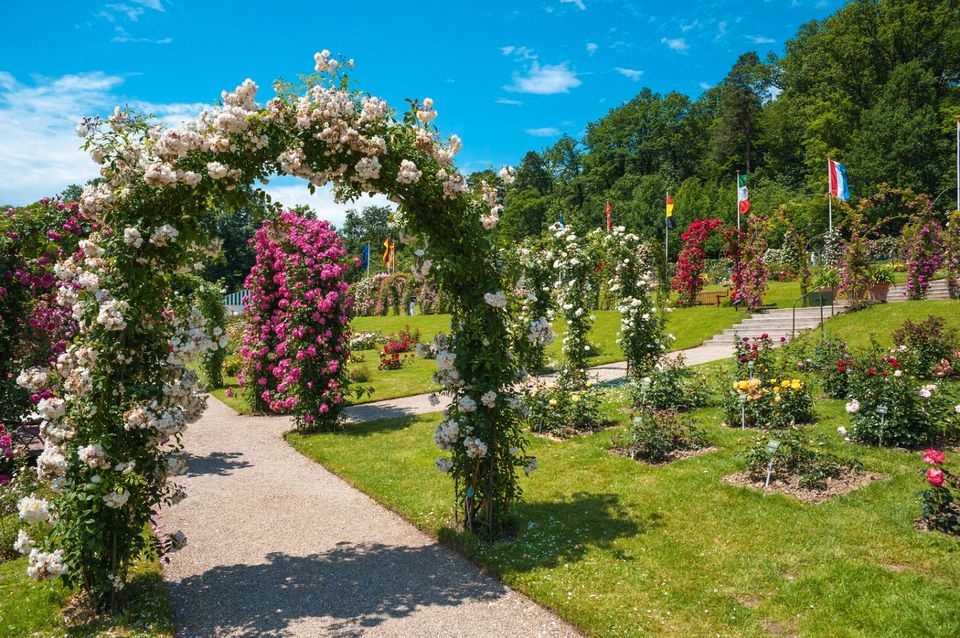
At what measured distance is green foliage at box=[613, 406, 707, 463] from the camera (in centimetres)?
712

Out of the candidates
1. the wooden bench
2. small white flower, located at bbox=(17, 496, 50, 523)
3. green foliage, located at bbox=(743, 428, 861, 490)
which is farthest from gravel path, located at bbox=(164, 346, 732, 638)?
the wooden bench

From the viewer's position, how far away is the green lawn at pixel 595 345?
13.7 meters

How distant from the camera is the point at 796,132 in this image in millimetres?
47344

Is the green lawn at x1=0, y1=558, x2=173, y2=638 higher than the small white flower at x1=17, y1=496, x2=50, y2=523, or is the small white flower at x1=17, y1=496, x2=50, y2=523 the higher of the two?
the small white flower at x1=17, y1=496, x2=50, y2=523

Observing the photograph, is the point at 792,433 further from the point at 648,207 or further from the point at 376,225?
the point at 376,225

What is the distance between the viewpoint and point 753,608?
389cm

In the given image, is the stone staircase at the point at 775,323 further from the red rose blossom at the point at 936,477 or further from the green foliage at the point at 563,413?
the red rose blossom at the point at 936,477

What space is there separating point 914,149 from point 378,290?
3393cm

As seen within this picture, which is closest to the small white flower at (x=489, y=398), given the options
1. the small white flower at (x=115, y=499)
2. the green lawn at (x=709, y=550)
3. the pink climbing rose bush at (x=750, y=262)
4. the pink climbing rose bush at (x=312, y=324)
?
the green lawn at (x=709, y=550)

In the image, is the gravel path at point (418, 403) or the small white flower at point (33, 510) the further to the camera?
the gravel path at point (418, 403)

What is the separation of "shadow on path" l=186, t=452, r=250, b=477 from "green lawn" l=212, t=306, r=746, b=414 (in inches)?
129

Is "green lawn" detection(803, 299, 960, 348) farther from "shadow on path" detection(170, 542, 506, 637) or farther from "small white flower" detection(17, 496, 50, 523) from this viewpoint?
"small white flower" detection(17, 496, 50, 523)

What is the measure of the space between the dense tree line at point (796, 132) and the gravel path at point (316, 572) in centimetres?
3765

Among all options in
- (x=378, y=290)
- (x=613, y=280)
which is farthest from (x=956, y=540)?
(x=378, y=290)
